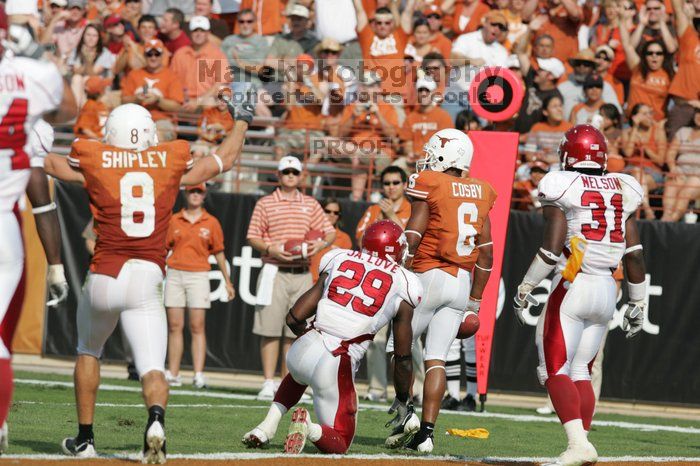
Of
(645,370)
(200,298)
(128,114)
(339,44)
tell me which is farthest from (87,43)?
(128,114)

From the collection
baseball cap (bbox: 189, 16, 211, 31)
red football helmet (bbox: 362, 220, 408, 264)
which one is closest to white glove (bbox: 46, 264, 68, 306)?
red football helmet (bbox: 362, 220, 408, 264)

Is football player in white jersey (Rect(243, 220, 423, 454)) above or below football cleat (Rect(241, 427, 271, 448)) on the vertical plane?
above

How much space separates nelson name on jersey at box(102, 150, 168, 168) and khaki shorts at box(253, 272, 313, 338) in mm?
5243

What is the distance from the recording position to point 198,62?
49.3 feet

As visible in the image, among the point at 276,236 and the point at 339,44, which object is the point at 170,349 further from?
the point at 339,44

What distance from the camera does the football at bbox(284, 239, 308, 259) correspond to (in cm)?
1098

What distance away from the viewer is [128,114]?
20.2 ft

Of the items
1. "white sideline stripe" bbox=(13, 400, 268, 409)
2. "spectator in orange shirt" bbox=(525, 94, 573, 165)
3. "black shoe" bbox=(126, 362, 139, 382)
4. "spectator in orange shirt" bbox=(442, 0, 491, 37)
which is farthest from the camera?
"spectator in orange shirt" bbox=(442, 0, 491, 37)

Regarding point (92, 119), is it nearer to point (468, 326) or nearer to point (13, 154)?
point (468, 326)

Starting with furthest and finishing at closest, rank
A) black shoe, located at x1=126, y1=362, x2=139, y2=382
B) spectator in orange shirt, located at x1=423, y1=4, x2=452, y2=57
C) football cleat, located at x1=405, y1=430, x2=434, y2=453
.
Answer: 1. spectator in orange shirt, located at x1=423, y1=4, x2=452, y2=57
2. black shoe, located at x1=126, y1=362, x2=139, y2=382
3. football cleat, located at x1=405, y1=430, x2=434, y2=453

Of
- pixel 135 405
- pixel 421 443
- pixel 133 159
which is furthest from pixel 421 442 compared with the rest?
pixel 135 405

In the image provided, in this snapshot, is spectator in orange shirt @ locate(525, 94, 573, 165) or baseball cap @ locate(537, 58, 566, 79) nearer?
spectator in orange shirt @ locate(525, 94, 573, 165)

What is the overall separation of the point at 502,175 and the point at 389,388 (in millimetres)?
3362

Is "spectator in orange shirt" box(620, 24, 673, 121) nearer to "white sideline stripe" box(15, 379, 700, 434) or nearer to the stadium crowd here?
the stadium crowd
